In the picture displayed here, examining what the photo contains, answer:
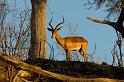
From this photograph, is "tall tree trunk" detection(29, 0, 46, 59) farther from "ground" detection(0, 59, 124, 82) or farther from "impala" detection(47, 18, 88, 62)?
"impala" detection(47, 18, 88, 62)

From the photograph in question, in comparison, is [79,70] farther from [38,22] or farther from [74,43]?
[74,43]

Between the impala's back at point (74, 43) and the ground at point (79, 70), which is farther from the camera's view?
the impala's back at point (74, 43)

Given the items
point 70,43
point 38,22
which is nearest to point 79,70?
point 38,22

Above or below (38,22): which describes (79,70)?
below

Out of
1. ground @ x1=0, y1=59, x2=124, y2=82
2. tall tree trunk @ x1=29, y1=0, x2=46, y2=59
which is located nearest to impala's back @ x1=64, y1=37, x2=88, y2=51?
tall tree trunk @ x1=29, y1=0, x2=46, y2=59

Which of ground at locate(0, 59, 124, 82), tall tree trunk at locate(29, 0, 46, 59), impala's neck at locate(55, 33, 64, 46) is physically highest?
tall tree trunk at locate(29, 0, 46, 59)

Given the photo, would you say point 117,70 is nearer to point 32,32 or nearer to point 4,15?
point 4,15

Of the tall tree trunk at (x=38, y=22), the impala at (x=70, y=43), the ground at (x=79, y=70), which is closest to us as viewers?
the ground at (x=79, y=70)

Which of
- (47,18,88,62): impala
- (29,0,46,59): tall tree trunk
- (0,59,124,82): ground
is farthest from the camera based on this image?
(47,18,88,62): impala

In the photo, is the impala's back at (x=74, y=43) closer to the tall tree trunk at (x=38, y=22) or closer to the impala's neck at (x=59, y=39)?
the impala's neck at (x=59, y=39)

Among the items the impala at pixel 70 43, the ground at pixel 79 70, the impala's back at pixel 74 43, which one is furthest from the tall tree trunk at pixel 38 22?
the impala's back at pixel 74 43

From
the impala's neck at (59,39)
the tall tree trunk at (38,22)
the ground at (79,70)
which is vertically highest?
the tall tree trunk at (38,22)

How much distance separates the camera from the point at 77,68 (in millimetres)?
8258

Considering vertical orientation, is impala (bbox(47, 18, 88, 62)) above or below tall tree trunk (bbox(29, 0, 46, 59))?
below
